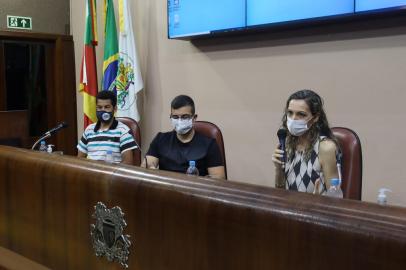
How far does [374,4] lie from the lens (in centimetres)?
251

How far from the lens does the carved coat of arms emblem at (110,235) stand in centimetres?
105

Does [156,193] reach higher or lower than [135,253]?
higher

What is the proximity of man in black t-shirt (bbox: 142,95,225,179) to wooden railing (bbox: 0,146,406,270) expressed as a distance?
125cm

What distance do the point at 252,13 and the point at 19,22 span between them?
3.05 meters

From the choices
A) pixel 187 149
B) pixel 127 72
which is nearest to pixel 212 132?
pixel 187 149

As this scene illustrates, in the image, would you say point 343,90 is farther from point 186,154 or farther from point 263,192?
point 263,192

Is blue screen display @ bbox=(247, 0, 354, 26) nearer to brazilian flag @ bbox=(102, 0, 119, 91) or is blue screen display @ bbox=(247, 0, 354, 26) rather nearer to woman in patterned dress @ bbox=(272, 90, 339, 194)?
woman in patterned dress @ bbox=(272, 90, 339, 194)

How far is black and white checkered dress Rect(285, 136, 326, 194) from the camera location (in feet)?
6.64

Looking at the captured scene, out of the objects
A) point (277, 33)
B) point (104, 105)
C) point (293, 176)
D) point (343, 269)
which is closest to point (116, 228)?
point (343, 269)

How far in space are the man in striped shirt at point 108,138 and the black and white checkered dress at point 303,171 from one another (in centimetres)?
120

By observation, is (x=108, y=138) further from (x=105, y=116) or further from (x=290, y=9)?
(x=290, y=9)

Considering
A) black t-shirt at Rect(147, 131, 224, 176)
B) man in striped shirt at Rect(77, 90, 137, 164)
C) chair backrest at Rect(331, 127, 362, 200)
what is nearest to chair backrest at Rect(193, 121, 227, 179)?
black t-shirt at Rect(147, 131, 224, 176)

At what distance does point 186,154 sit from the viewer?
103 inches

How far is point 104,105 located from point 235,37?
110cm
